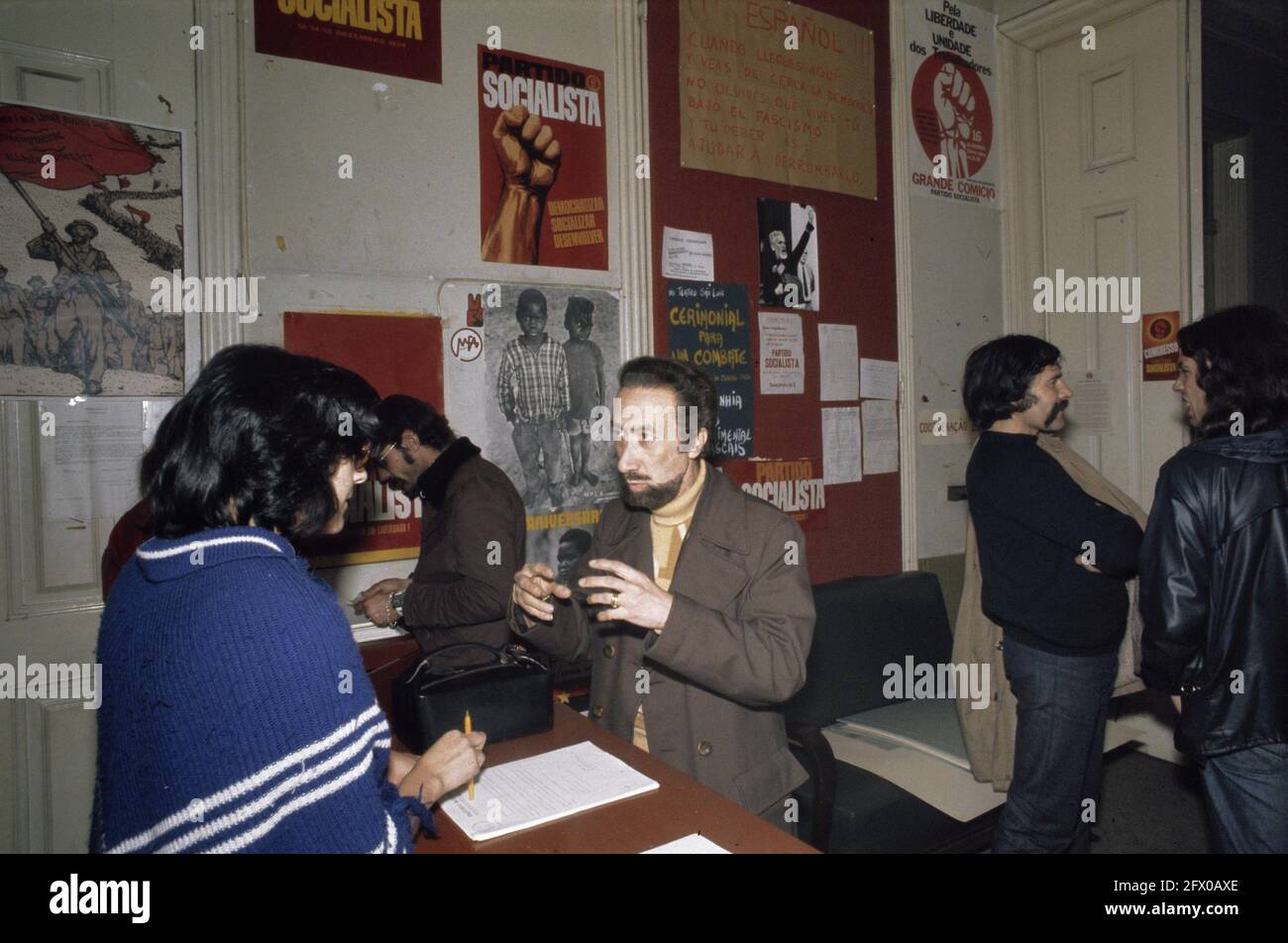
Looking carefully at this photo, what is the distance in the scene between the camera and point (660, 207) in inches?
136

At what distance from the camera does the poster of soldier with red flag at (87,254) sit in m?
2.25

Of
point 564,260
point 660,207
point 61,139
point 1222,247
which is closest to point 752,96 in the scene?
point 660,207

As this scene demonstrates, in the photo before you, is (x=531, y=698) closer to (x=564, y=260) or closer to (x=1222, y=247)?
(x=564, y=260)

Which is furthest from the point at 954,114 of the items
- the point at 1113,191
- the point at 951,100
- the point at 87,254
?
the point at 87,254

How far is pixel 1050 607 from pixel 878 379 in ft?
6.69

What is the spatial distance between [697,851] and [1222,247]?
219 inches

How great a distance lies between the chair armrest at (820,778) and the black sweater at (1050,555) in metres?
0.72

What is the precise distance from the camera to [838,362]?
4027 millimetres

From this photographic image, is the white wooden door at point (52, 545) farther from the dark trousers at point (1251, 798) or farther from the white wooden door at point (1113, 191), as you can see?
the white wooden door at point (1113, 191)

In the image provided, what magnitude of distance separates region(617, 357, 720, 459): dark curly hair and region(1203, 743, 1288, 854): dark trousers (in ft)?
5.22

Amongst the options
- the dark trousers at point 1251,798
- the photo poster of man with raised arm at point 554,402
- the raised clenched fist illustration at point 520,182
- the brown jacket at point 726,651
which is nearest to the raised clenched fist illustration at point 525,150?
the raised clenched fist illustration at point 520,182

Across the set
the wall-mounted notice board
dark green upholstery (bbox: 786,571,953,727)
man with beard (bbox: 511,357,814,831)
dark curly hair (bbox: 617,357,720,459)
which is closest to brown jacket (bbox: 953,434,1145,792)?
dark green upholstery (bbox: 786,571,953,727)

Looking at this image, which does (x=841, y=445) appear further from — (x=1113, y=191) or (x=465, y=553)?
(x=465, y=553)

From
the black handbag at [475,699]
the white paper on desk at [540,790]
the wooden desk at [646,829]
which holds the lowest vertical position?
the wooden desk at [646,829]
